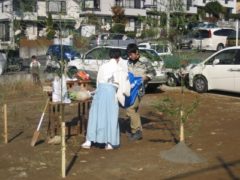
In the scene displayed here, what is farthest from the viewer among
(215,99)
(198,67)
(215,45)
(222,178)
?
(215,45)

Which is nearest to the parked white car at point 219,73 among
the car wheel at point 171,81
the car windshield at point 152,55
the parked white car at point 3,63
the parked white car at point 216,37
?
the car wheel at point 171,81

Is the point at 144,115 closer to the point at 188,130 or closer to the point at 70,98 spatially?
the point at 188,130

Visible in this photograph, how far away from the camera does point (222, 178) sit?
23.1 feet

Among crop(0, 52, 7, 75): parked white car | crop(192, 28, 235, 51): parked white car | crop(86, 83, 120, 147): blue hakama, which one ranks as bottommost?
crop(86, 83, 120, 147): blue hakama

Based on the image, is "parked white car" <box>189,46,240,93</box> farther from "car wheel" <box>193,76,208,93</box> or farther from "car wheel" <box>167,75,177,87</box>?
"car wheel" <box>167,75,177,87</box>

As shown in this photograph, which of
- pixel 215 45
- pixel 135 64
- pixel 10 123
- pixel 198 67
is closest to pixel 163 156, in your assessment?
pixel 135 64

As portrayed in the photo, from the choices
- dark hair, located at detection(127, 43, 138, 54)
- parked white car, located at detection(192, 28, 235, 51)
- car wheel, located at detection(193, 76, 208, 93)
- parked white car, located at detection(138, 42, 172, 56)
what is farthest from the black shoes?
parked white car, located at detection(192, 28, 235, 51)

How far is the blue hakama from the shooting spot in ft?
28.0

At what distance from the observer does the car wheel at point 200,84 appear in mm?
17578

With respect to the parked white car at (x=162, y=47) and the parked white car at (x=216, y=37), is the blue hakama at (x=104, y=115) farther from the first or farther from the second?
the parked white car at (x=216, y=37)

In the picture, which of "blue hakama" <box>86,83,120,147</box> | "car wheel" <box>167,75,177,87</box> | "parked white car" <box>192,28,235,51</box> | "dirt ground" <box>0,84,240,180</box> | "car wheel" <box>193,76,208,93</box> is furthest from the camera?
"parked white car" <box>192,28,235,51</box>

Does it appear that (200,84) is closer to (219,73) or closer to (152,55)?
(219,73)

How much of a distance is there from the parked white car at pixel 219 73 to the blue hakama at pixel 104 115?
28.3 ft

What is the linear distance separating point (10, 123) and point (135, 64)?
137 inches
